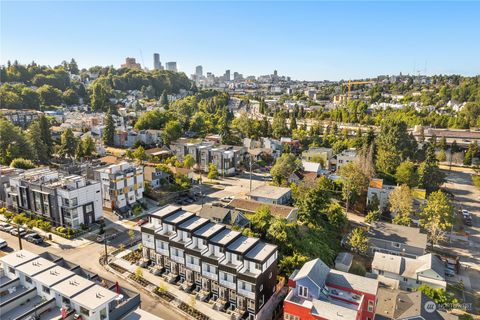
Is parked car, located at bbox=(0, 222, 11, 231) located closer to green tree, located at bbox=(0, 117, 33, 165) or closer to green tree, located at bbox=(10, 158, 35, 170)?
green tree, located at bbox=(10, 158, 35, 170)

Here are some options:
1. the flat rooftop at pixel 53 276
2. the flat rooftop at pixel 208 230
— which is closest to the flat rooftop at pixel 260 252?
the flat rooftop at pixel 208 230

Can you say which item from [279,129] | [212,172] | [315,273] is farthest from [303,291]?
[279,129]

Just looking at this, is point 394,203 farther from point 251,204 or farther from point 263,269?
point 263,269

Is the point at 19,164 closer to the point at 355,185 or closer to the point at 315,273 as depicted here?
the point at 315,273

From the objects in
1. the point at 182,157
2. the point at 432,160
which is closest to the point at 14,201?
the point at 182,157

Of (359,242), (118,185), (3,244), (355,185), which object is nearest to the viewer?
(3,244)

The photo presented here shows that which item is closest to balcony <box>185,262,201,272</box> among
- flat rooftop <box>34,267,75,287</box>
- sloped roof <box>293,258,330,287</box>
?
sloped roof <box>293,258,330,287</box>

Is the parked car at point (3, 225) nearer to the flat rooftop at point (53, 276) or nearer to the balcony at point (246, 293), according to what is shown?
the flat rooftop at point (53, 276)
